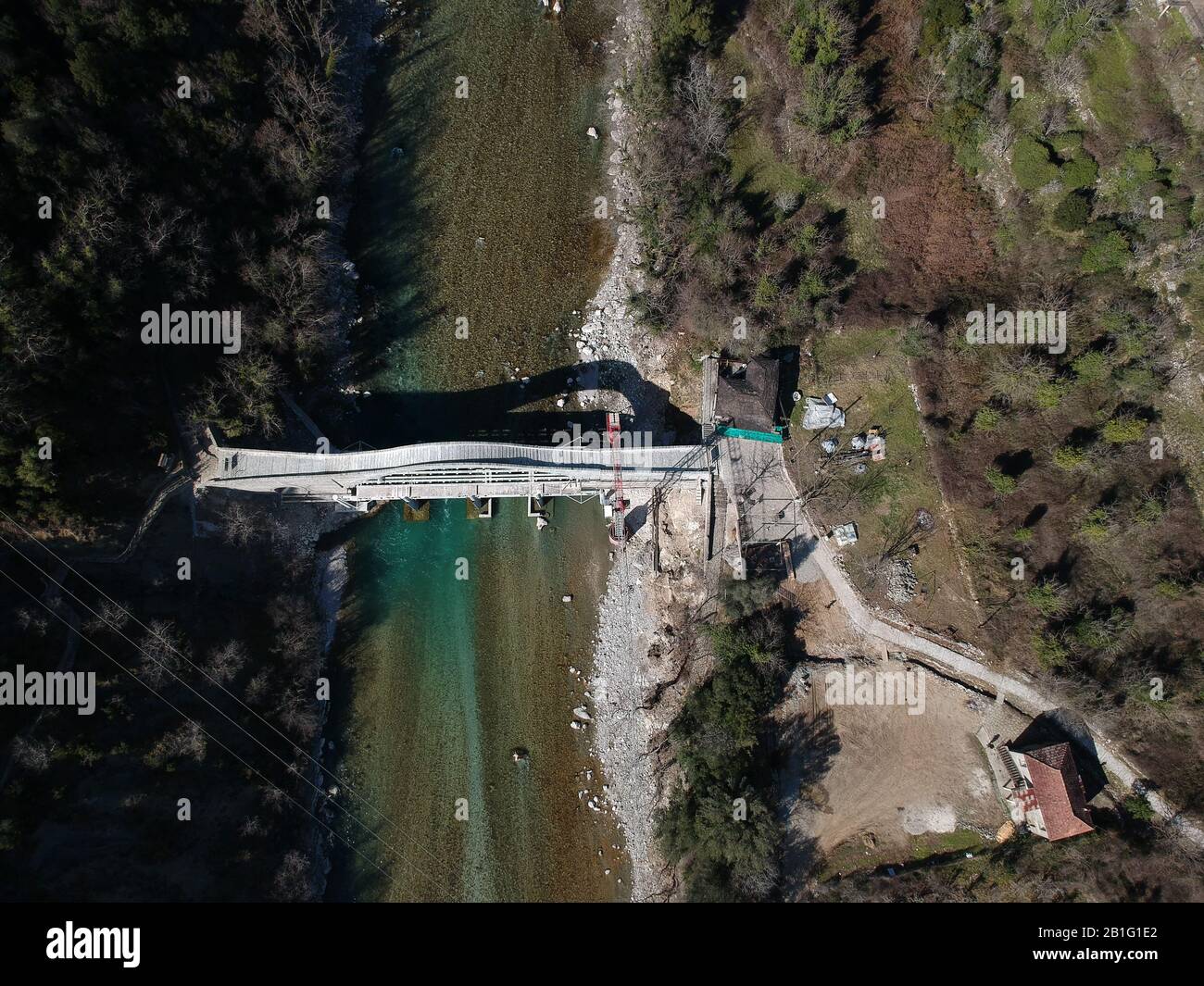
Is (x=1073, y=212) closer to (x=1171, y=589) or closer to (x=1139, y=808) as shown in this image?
(x=1171, y=589)

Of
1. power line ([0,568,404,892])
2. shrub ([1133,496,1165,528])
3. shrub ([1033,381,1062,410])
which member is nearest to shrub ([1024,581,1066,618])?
shrub ([1133,496,1165,528])

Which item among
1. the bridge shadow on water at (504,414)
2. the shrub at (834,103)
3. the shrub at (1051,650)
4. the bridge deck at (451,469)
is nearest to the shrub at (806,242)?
the shrub at (834,103)

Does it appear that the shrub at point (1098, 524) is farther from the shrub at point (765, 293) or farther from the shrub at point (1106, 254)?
the shrub at point (765, 293)

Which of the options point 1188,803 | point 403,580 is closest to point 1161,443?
point 1188,803

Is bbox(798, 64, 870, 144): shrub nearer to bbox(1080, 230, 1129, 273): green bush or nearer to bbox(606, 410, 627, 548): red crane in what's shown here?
bbox(1080, 230, 1129, 273): green bush

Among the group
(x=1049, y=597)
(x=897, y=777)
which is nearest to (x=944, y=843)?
(x=897, y=777)

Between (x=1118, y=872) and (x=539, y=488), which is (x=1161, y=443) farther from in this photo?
(x=539, y=488)
